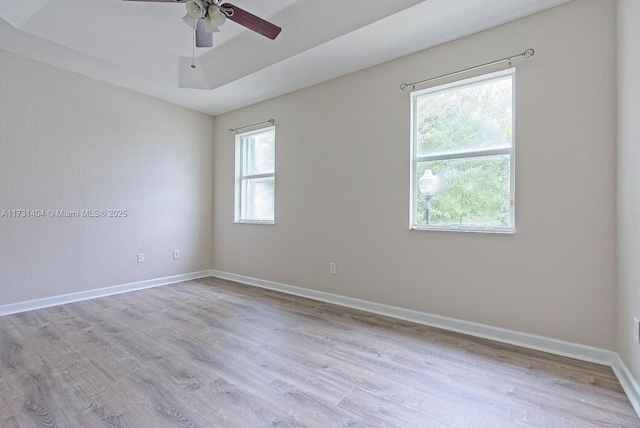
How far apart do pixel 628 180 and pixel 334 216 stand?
7.85ft

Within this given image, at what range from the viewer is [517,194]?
2.41 m

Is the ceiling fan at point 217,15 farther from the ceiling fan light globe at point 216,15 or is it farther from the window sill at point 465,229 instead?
the window sill at point 465,229

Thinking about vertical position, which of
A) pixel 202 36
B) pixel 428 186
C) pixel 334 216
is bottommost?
pixel 334 216

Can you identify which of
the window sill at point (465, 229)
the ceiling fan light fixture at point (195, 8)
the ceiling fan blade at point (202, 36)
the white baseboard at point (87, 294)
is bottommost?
the white baseboard at point (87, 294)

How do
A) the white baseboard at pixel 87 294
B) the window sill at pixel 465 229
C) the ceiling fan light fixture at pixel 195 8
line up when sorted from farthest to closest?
1. the white baseboard at pixel 87 294
2. the window sill at pixel 465 229
3. the ceiling fan light fixture at pixel 195 8

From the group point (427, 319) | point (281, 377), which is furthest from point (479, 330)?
point (281, 377)

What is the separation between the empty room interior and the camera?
177 centimetres

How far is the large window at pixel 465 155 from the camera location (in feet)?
8.23

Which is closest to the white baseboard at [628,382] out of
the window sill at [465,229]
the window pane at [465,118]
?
the window sill at [465,229]

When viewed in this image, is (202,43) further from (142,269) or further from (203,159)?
(142,269)

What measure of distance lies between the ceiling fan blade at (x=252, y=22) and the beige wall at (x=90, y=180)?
2.49 meters

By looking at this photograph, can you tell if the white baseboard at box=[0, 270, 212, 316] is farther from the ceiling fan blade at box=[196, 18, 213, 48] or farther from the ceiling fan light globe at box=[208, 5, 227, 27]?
the ceiling fan light globe at box=[208, 5, 227, 27]

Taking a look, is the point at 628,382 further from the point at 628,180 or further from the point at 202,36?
the point at 202,36

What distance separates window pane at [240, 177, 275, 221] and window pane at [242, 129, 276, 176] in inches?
6.0
